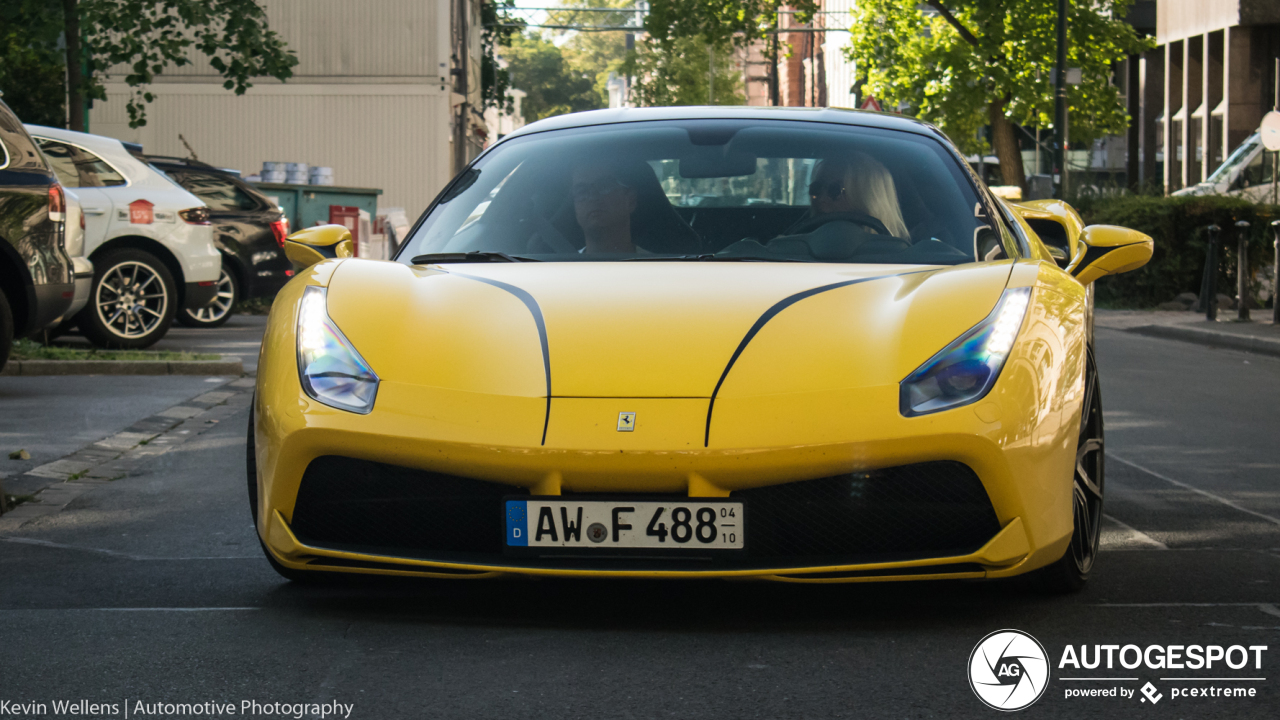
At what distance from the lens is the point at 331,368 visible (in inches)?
145

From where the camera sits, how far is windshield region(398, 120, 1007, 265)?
14.5 feet

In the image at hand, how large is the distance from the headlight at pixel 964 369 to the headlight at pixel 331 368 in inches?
47.7

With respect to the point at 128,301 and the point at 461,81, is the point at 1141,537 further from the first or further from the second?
the point at 461,81

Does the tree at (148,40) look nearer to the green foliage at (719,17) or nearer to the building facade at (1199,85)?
the green foliage at (719,17)

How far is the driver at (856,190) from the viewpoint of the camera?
4.56m

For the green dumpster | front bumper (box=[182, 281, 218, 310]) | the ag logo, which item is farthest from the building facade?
the ag logo

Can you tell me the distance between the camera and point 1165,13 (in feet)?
148

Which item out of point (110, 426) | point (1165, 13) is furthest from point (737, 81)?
point (110, 426)

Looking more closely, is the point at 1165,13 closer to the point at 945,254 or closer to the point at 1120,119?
the point at 1120,119

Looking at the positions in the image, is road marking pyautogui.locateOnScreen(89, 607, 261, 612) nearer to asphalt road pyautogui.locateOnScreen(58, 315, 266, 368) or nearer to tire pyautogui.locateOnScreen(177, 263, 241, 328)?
asphalt road pyautogui.locateOnScreen(58, 315, 266, 368)

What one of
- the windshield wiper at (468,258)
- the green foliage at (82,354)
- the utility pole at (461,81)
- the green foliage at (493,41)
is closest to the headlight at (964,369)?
the windshield wiper at (468,258)

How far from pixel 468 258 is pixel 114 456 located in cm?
312

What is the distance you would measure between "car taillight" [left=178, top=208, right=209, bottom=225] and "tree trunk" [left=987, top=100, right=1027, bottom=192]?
20.3 metres

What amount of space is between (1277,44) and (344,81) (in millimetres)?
23238
